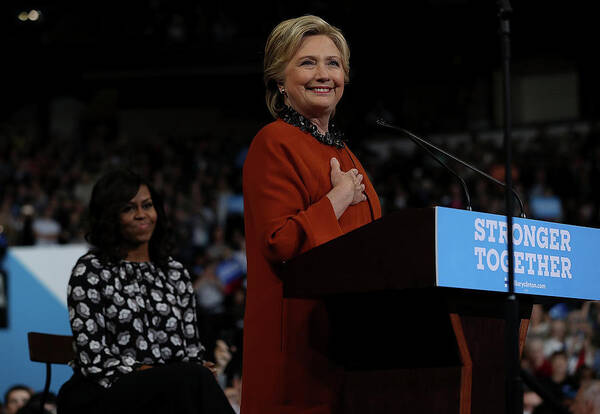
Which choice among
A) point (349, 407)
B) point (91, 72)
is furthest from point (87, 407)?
point (91, 72)

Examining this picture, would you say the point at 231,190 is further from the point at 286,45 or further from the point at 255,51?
the point at 286,45

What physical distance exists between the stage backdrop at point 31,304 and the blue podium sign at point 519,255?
3.88 meters

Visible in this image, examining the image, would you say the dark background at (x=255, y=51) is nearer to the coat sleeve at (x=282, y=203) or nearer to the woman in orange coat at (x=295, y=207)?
the woman in orange coat at (x=295, y=207)

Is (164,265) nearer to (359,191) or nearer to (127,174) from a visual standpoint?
(127,174)

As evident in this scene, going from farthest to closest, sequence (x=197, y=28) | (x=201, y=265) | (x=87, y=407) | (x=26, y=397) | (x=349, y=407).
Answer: (x=197, y=28) < (x=201, y=265) < (x=26, y=397) < (x=87, y=407) < (x=349, y=407)

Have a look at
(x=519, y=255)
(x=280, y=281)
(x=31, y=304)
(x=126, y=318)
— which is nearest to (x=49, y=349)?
(x=126, y=318)

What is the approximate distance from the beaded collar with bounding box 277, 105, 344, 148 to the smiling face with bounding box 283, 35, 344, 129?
23mm

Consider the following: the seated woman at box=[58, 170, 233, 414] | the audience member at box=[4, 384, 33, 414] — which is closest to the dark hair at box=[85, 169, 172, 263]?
the seated woman at box=[58, 170, 233, 414]

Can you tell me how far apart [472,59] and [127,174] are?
12.7 m

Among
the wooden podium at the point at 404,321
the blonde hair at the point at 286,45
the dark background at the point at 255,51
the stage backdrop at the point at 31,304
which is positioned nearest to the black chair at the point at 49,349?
the blonde hair at the point at 286,45

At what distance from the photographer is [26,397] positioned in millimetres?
4805

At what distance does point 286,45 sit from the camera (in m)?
2.04

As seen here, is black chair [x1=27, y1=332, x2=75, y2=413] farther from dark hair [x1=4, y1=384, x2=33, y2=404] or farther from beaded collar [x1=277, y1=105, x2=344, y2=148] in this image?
dark hair [x1=4, y1=384, x2=33, y2=404]

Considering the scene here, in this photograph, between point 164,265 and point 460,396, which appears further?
point 164,265
